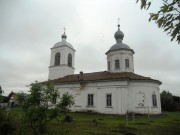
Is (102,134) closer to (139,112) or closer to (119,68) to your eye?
(139,112)

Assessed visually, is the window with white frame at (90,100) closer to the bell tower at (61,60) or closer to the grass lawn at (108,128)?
the bell tower at (61,60)

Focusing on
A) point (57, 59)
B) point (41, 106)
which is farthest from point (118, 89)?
point (41, 106)

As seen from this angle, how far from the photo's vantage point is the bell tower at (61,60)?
37.1 metres

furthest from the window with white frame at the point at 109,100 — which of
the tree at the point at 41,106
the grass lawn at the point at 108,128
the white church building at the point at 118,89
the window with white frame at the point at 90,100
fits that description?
the tree at the point at 41,106

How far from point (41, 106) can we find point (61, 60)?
3057 cm

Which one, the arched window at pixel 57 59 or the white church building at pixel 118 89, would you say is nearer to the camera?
the white church building at pixel 118 89

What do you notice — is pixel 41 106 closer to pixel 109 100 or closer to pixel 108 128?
pixel 108 128

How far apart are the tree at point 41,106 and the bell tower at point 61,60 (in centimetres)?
2900

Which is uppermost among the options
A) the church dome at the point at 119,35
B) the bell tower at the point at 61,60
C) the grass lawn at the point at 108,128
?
the church dome at the point at 119,35

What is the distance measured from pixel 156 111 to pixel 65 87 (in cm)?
1515

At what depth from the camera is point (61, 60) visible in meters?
37.6

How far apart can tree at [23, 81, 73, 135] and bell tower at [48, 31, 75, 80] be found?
29.0 metres

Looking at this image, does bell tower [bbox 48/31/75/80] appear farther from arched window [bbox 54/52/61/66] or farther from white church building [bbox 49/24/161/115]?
white church building [bbox 49/24/161/115]

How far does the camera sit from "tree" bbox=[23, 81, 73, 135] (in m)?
7.19
